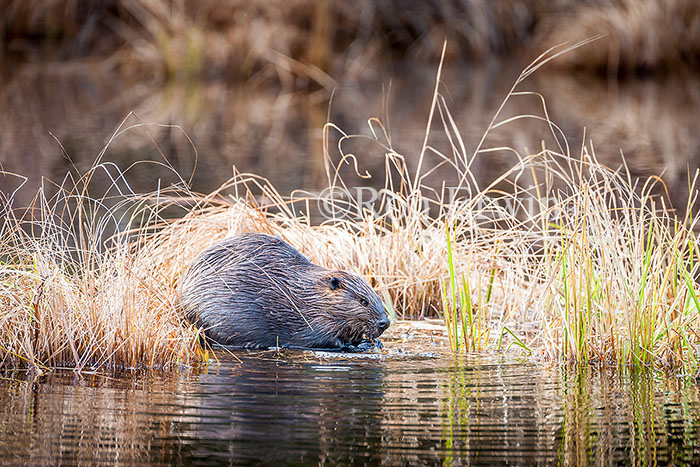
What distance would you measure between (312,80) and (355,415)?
1814 centimetres

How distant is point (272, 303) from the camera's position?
19.6 ft

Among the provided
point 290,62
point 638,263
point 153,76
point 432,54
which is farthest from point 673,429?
point 432,54

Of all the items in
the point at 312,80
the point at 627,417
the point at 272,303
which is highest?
the point at 312,80

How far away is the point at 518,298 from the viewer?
21.8ft

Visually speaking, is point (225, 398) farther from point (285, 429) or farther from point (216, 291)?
point (216, 291)

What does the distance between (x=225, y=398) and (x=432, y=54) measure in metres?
23.3

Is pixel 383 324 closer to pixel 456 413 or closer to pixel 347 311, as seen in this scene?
pixel 347 311

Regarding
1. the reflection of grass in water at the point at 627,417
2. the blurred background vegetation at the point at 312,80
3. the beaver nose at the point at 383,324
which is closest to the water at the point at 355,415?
the reflection of grass in water at the point at 627,417

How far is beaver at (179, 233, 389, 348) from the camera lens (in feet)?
19.2

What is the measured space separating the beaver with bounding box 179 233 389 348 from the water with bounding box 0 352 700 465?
1.65 ft

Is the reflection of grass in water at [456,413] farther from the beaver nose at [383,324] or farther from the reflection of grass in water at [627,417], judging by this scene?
the beaver nose at [383,324]

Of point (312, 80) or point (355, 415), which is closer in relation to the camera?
point (355, 415)

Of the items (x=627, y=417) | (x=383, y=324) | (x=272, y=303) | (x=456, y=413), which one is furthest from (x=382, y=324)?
(x=627, y=417)

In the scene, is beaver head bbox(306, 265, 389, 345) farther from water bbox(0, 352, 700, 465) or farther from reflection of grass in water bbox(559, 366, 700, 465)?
reflection of grass in water bbox(559, 366, 700, 465)
